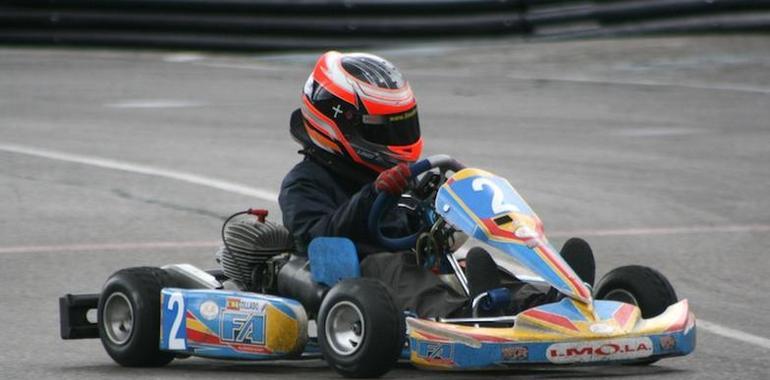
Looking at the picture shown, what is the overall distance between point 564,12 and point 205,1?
3748 mm

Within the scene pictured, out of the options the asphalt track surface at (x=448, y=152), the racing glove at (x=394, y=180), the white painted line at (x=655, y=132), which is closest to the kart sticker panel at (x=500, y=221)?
the racing glove at (x=394, y=180)

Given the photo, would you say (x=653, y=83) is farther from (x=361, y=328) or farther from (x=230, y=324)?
(x=361, y=328)

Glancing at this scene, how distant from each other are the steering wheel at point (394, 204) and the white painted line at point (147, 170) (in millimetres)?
4315

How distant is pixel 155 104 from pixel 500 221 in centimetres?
960

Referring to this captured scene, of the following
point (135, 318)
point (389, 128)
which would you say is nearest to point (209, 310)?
point (135, 318)

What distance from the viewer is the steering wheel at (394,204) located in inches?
228

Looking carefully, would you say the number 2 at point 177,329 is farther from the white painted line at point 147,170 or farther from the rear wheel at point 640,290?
the white painted line at point 147,170

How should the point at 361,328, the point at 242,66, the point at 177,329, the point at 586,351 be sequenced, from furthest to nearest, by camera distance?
the point at 242,66, the point at 177,329, the point at 361,328, the point at 586,351

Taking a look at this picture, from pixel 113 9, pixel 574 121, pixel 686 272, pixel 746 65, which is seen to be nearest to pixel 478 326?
pixel 686 272

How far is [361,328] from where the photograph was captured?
5.41m

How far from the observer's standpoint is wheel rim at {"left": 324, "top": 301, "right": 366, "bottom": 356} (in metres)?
5.44

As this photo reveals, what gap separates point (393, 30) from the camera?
699 inches

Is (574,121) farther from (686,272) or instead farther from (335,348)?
(335,348)

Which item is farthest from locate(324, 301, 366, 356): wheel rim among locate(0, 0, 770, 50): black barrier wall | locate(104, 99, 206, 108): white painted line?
locate(0, 0, 770, 50): black barrier wall
